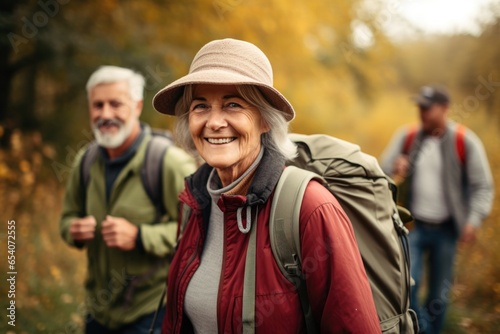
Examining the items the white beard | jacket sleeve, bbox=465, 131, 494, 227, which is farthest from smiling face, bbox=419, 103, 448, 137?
the white beard

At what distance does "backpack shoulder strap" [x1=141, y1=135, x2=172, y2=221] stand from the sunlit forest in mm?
1866

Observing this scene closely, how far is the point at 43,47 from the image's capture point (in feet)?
20.4

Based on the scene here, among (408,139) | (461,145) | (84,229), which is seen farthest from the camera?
(408,139)

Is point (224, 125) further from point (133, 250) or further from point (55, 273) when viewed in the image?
point (55, 273)

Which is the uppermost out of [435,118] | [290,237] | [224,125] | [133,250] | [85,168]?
[435,118]

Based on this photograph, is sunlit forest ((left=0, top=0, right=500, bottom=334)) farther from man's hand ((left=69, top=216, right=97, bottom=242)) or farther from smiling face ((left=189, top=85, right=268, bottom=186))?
smiling face ((left=189, top=85, right=268, bottom=186))

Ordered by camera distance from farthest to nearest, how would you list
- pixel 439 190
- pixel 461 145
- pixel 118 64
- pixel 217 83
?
pixel 118 64 < pixel 439 190 < pixel 461 145 < pixel 217 83

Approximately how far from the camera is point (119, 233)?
2822mm

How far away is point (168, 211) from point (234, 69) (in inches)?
56.7

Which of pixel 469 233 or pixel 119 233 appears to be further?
pixel 469 233

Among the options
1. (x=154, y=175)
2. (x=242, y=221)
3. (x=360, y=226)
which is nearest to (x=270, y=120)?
(x=242, y=221)

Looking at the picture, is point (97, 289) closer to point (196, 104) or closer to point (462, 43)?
point (196, 104)

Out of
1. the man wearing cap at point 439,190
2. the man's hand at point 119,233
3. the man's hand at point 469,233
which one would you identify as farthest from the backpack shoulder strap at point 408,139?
the man's hand at point 119,233

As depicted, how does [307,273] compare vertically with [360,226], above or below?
below
